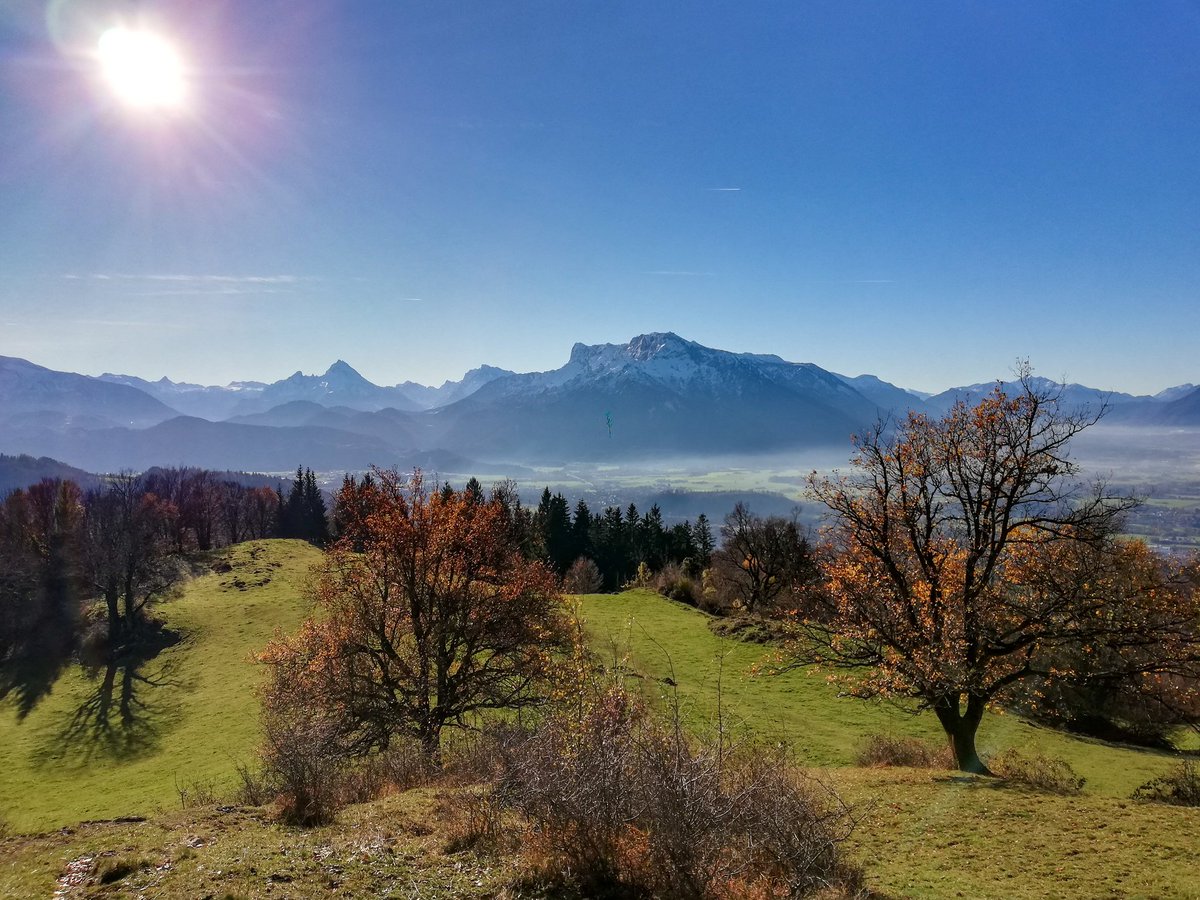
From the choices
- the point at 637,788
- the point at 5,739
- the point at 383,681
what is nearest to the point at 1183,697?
the point at 637,788

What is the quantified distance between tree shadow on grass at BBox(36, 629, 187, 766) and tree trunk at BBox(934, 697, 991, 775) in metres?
44.6

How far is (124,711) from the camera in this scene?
1666 inches

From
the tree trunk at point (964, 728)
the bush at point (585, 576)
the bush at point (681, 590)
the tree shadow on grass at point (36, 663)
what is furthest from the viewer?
the bush at point (585, 576)

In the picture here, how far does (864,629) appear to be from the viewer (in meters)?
19.4

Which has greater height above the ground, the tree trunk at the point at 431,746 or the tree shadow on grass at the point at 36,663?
the tree trunk at the point at 431,746

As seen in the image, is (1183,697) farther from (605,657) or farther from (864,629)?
(605,657)

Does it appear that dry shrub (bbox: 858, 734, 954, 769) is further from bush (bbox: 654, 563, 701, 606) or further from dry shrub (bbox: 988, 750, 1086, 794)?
bush (bbox: 654, 563, 701, 606)

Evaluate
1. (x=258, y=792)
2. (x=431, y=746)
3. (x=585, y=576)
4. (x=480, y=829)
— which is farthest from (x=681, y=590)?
(x=480, y=829)

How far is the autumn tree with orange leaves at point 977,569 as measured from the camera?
17.5 meters

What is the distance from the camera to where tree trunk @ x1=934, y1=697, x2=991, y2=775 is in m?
19.5

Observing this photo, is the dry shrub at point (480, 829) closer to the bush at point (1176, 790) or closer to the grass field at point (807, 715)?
the grass field at point (807, 715)

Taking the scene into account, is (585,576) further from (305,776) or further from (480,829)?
(480,829)

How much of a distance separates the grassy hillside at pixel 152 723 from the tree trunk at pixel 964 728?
31783 mm

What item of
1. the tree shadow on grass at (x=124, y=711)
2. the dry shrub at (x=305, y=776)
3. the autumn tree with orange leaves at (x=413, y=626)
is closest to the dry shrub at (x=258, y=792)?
the dry shrub at (x=305, y=776)
